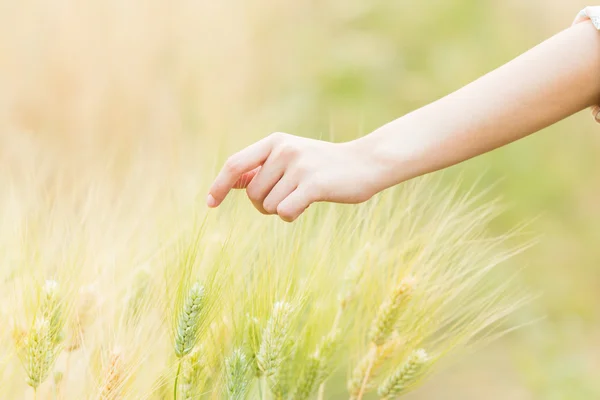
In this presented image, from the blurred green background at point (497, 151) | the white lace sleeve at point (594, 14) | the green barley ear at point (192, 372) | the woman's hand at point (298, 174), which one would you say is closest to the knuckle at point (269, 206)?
the woman's hand at point (298, 174)

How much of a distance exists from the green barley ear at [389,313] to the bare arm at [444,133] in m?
0.10

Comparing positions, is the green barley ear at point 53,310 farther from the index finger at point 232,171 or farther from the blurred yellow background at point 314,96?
the blurred yellow background at point 314,96

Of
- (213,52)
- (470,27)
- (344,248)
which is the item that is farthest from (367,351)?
(470,27)

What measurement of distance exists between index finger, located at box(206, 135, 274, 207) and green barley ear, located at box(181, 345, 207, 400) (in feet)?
0.35

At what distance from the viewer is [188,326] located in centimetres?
52

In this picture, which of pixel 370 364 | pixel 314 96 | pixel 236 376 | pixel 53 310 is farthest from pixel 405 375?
pixel 314 96

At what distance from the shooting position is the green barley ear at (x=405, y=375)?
1.94 feet

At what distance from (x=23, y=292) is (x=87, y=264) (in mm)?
71

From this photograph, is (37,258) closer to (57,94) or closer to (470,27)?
(57,94)

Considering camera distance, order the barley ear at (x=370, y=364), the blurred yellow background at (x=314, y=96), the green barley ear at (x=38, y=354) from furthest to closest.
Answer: the blurred yellow background at (x=314, y=96)
the barley ear at (x=370, y=364)
the green barley ear at (x=38, y=354)

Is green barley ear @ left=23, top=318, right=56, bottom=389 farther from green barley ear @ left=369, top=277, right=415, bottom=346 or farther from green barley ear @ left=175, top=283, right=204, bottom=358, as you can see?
green barley ear @ left=369, top=277, right=415, bottom=346

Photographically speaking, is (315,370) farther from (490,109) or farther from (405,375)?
(490,109)

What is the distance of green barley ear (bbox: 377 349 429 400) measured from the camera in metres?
0.59

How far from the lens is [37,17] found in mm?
1213
